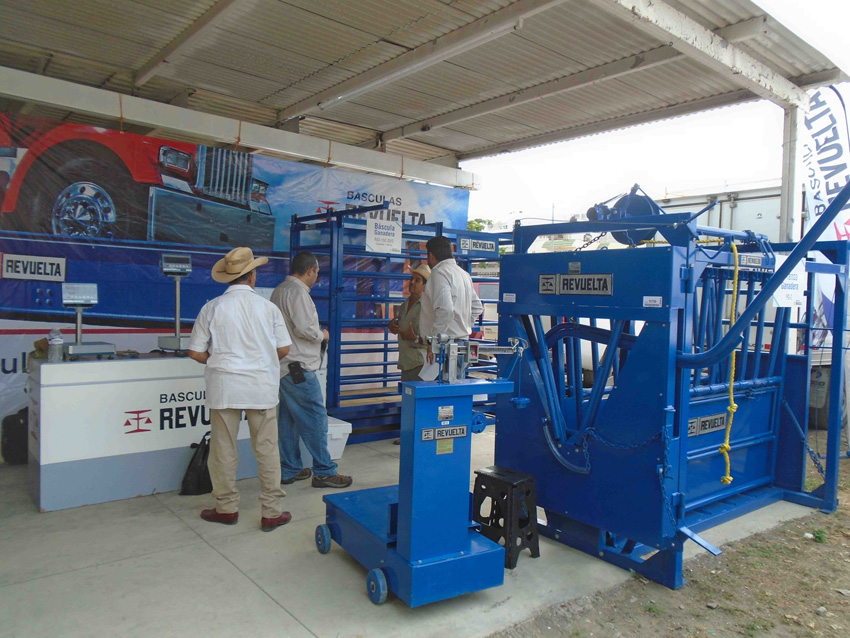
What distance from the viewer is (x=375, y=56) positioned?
247 inches

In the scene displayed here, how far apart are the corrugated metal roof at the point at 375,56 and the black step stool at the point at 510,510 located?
3.57 m

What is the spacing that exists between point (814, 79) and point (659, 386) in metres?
4.97

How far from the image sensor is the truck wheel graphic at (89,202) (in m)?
5.83

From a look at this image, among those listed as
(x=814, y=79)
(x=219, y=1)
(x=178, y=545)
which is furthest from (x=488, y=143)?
(x=178, y=545)

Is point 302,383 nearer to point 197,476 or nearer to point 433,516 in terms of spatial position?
point 197,476

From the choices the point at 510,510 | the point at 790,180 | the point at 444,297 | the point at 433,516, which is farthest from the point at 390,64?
the point at 433,516

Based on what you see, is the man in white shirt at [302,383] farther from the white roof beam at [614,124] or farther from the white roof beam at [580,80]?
the white roof beam at [614,124]

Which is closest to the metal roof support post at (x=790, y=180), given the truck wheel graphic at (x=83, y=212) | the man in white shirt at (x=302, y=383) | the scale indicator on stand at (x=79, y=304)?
the man in white shirt at (x=302, y=383)

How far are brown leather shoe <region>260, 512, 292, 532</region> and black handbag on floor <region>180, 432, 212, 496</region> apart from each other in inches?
33.0

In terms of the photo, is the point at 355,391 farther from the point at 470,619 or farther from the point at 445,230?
the point at 470,619

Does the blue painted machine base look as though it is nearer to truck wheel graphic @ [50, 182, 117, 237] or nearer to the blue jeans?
the blue jeans

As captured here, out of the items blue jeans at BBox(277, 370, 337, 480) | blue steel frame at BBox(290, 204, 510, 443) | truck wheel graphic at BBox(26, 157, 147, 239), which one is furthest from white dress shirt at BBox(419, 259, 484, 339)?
truck wheel graphic at BBox(26, 157, 147, 239)

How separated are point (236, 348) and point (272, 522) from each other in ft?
3.95

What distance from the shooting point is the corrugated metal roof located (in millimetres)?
5305
